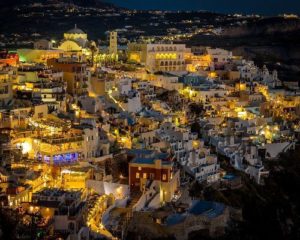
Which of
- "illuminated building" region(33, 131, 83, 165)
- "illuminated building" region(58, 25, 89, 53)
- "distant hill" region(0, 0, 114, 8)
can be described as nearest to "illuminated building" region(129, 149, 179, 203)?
"illuminated building" region(33, 131, 83, 165)

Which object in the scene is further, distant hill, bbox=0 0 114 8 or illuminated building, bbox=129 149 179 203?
distant hill, bbox=0 0 114 8

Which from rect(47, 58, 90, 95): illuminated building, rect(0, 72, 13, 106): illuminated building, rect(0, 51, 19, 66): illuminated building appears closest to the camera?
rect(0, 72, 13, 106): illuminated building

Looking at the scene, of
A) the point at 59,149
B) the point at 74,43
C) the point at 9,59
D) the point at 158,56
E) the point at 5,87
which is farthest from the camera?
the point at 158,56

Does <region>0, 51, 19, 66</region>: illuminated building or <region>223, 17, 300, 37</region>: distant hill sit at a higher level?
<region>0, 51, 19, 66</region>: illuminated building

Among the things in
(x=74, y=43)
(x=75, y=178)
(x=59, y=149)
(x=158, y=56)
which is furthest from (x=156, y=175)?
(x=158, y=56)

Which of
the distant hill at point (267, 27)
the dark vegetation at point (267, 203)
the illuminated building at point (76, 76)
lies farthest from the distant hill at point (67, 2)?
the dark vegetation at point (267, 203)

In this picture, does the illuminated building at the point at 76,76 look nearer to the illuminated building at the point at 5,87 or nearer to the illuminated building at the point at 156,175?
the illuminated building at the point at 5,87

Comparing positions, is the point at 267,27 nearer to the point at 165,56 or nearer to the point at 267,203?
the point at 165,56

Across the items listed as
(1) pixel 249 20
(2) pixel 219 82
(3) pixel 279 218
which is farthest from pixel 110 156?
(1) pixel 249 20

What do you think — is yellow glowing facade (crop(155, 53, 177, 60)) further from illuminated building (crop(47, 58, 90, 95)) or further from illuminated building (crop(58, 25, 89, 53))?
illuminated building (crop(47, 58, 90, 95))

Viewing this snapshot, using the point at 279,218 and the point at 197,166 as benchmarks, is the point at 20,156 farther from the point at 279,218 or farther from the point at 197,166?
the point at 279,218
